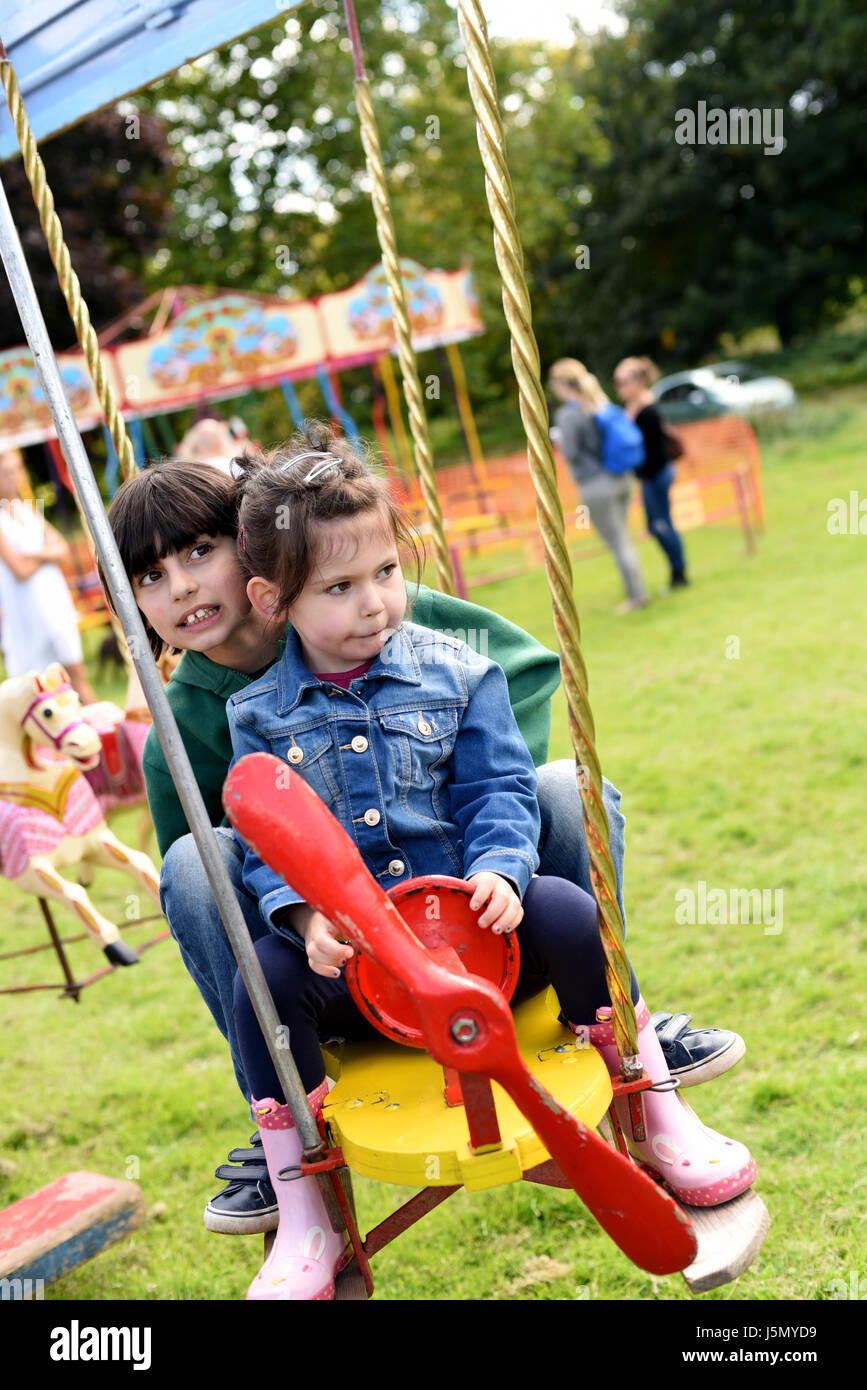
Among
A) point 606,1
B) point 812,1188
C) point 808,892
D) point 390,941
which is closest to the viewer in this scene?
point 390,941

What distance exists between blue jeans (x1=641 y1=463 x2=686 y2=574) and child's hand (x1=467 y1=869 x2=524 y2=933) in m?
7.89

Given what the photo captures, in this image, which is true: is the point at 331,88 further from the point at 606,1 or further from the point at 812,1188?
the point at 812,1188

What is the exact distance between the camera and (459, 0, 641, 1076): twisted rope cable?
60.7 inches

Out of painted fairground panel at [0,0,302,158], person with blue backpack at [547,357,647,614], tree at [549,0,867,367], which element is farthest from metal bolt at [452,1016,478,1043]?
tree at [549,0,867,367]

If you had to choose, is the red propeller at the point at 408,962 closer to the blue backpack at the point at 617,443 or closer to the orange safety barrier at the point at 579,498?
the orange safety barrier at the point at 579,498

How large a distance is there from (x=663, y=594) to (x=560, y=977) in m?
7.96

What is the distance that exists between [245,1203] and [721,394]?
59.7 ft

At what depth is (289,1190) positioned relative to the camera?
1.88 metres

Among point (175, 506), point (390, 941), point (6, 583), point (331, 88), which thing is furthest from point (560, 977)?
point (331, 88)

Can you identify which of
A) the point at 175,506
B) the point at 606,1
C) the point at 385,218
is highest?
the point at 606,1

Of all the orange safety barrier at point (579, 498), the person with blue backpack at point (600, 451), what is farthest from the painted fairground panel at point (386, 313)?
the person with blue backpack at point (600, 451)

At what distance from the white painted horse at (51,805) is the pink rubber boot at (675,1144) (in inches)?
76.6

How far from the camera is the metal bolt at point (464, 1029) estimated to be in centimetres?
138

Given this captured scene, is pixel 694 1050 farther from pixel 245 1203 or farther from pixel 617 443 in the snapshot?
pixel 617 443
